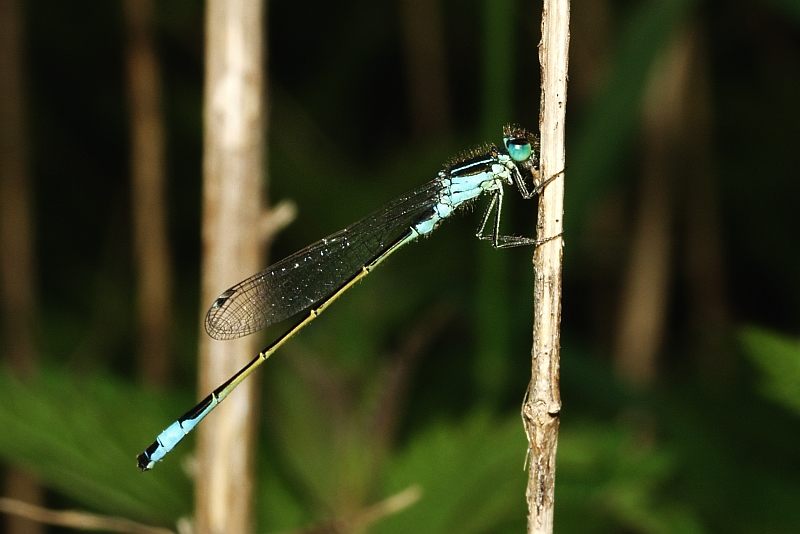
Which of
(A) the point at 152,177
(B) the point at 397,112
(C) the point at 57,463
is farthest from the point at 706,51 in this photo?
(C) the point at 57,463

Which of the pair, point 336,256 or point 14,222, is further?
point 14,222

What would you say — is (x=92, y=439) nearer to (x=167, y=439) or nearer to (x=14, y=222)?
(x=167, y=439)

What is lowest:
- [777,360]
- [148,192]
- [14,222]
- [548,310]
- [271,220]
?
[777,360]

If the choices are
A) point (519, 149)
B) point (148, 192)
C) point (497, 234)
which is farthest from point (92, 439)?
point (148, 192)

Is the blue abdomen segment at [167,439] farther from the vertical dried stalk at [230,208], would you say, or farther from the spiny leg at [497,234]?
the spiny leg at [497,234]

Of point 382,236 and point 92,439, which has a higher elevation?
point 382,236

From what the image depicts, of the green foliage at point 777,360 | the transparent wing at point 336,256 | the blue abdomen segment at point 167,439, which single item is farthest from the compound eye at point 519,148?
the blue abdomen segment at point 167,439
